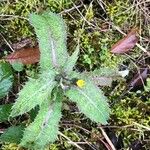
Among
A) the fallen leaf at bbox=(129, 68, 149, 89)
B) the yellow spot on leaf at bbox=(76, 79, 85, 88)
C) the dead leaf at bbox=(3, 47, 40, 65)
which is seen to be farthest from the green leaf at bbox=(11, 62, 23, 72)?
the fallen leaf at bbox=(129, 68, 149, 89)

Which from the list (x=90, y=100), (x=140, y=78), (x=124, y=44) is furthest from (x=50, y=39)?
(x=140, y=78)

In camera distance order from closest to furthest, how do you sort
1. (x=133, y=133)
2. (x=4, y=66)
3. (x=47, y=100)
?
(x=47, y=100) < (x=4, y=66) < (x=133, y=133)

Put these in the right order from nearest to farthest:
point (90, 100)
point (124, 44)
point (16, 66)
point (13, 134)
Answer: point (90, 100)
point (13, 134)
point (16, 66)
point (124, 44)

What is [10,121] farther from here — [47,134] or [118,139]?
[118,139]

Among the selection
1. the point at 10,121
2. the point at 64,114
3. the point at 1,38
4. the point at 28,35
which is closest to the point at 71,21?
the point at 28,35

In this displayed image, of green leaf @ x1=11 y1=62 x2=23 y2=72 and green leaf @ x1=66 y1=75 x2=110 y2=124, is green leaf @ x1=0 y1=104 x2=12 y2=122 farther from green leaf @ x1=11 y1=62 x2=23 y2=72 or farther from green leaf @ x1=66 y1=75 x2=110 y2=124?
green leaf @ x1=66 y1=75 x2=110 y2=124

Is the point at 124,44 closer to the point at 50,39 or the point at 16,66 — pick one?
the point at 50,39
